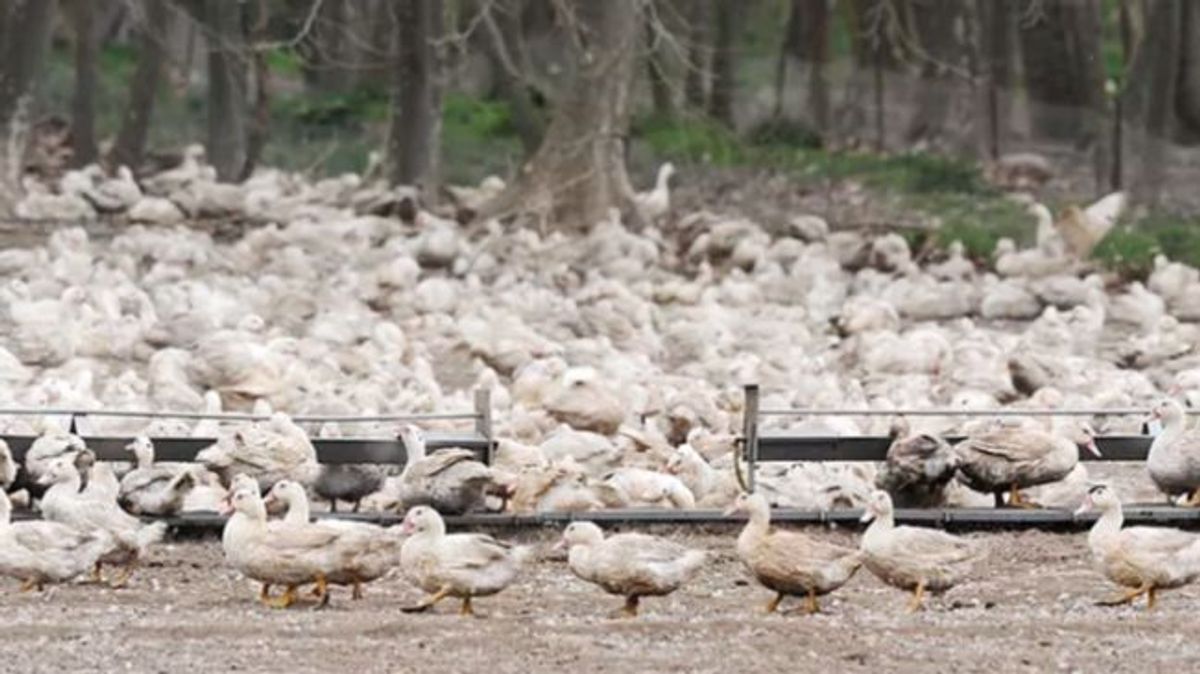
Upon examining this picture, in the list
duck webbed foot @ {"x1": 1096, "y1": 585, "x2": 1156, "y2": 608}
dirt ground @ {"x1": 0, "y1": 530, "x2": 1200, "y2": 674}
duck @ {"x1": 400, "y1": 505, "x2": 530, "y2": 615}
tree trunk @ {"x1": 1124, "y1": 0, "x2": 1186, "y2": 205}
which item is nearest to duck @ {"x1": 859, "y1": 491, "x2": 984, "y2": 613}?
dirt ground @ {"x1": 0, "y1": 530, "x2": 1200, "y2": 674}

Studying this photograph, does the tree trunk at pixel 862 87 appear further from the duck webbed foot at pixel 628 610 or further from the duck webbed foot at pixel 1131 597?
the duck webbed foot at pixel 628 610

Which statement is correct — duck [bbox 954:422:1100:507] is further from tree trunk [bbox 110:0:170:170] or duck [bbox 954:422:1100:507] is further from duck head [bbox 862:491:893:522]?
tree trunk [bbox 110:0:170:170]

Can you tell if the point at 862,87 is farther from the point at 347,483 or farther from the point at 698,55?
the point at 347,483

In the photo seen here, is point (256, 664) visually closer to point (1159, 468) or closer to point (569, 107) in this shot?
point (1159, 468)

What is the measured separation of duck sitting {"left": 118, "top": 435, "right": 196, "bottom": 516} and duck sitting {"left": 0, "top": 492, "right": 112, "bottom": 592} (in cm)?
192

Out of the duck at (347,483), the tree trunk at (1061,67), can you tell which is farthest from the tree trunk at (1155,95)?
the duck at (347,483)

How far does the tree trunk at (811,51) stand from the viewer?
45125 mm

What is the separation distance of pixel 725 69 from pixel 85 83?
10231mm

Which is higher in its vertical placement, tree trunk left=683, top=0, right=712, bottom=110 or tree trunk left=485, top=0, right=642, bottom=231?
tree trunk left=683, top=0, right=712, bottom=110

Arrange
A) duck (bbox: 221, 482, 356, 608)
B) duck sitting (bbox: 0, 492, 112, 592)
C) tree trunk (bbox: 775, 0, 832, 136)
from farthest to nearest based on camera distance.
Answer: tree trunk (bbox: 775, 0, 832, 136) < duck sitting (bbox: 0, 492, 112, 592) < duck (bbox: 221, 482, 356, 608)

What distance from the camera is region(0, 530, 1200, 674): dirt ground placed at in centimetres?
1177

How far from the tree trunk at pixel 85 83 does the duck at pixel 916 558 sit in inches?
1085

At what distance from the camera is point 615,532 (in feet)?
51.4

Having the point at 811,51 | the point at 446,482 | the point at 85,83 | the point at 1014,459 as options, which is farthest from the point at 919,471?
the point at 811,51
